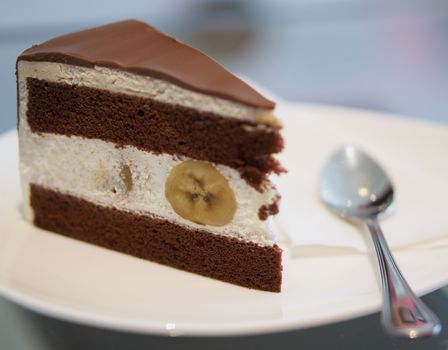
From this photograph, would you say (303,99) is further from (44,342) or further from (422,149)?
(44,342)

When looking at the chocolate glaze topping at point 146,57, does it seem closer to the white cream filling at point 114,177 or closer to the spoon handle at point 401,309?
the white cream filling at point 114,177

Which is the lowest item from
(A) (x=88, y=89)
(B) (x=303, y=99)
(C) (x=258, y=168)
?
(B) (x=303, y=99)

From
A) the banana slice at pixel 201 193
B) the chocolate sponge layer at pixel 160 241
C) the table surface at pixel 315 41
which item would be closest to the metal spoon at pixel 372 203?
the chocolate sponge layer at pixel 160 241

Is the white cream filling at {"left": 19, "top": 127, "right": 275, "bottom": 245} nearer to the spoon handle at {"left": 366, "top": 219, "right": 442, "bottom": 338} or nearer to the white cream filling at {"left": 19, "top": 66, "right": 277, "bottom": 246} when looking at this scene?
the white cream filling at {"left": 19, "top": 66, "right": 277, "bottom": 246}

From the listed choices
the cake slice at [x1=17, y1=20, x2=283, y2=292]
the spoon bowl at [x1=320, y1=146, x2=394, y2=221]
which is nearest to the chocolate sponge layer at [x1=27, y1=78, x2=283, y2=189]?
the cake slice at [x1=17, y1=20, x2=283, y2=292]

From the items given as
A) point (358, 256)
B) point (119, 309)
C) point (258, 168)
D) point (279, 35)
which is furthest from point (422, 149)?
point (279, 35)
